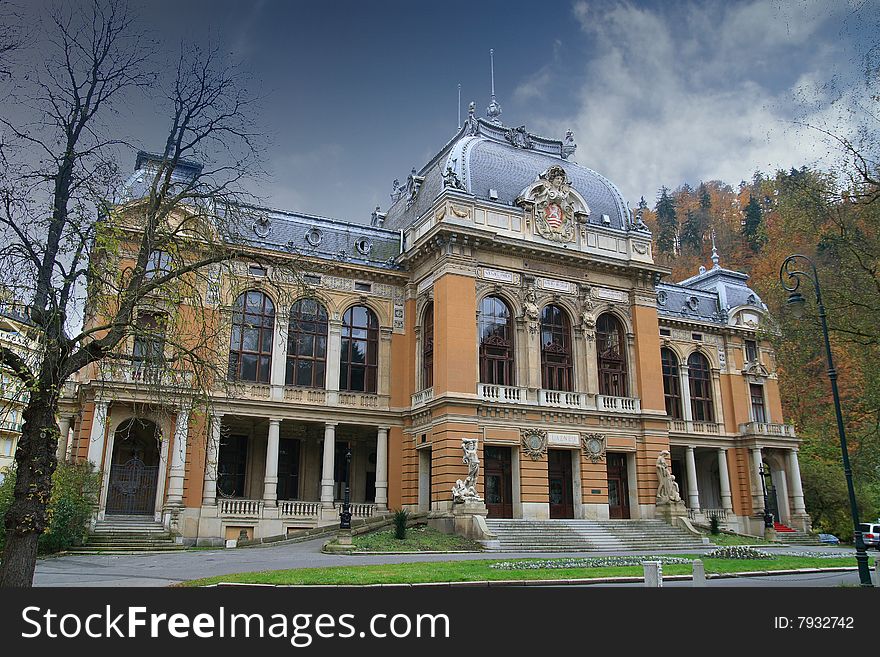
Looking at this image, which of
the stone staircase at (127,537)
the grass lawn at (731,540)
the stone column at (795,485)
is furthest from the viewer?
the stone column at (795,485)

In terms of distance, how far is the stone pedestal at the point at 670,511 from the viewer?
112ft

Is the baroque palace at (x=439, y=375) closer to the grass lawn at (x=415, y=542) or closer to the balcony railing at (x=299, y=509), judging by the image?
the balcony railing at (x=299, y=509)

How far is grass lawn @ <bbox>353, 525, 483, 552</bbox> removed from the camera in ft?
84.5

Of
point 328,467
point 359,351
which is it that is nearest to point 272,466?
point 328,467

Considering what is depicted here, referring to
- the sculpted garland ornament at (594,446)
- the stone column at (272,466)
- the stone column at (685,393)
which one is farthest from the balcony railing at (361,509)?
the stone column at (685,393)

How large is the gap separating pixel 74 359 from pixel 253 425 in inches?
929

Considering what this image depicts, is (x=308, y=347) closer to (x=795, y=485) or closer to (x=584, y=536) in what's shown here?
(x=584, y=536)

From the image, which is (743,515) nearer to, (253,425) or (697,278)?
(697,278)

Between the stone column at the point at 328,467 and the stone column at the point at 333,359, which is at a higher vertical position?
the stone column at the point at 333,359

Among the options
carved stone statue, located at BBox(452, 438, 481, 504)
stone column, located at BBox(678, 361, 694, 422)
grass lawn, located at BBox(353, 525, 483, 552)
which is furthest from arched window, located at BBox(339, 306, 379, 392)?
stone column, located at BBox(678, 361, 694, 422)

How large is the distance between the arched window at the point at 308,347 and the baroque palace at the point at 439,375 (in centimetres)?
10

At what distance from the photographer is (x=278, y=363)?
111 ft

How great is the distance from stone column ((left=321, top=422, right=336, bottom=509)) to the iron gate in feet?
24.1
